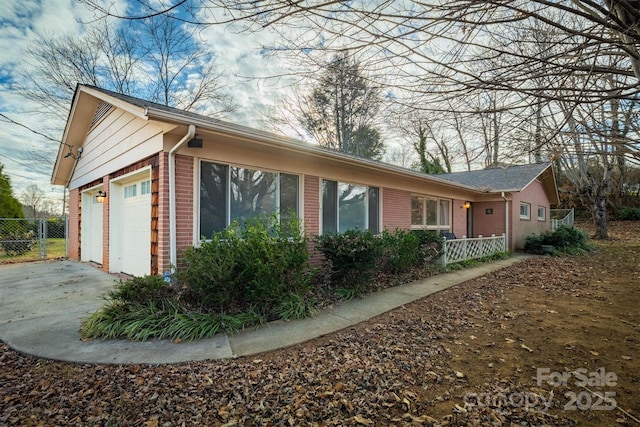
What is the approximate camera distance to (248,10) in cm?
238

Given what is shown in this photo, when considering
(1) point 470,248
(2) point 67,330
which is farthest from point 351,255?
(1) point 470,248

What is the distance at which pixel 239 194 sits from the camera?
5781 mm

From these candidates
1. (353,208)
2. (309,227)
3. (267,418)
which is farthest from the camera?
(353,208)

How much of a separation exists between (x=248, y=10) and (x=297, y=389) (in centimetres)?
327

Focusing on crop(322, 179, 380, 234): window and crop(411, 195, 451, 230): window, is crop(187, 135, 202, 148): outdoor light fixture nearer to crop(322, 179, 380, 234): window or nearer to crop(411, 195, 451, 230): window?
crop(322, 179, 380, 234): window

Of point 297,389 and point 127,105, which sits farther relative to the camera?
point 127,105

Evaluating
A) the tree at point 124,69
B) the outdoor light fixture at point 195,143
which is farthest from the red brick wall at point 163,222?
the tree at point 124,69

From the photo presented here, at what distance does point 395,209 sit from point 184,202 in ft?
21.1

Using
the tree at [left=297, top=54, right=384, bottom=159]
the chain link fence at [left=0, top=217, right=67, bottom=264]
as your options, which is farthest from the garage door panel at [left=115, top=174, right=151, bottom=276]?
the tree at [left=297, top=54, right=384, bottom=159]

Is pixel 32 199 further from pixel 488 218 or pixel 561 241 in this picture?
pixel 561 241

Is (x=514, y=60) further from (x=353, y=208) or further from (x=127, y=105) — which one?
(x=127, y=105)

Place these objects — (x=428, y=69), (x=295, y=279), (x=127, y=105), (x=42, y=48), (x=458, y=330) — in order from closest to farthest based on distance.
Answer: (x=428, y=69)
(x=458, y=330)
(x=295, y=279)
(x=127, y=105)
(x=42, y=48)

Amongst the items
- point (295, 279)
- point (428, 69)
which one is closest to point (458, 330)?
point (295, 279)

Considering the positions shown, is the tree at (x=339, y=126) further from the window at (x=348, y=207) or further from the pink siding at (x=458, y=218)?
the pink siding at (x=458, y=218)
